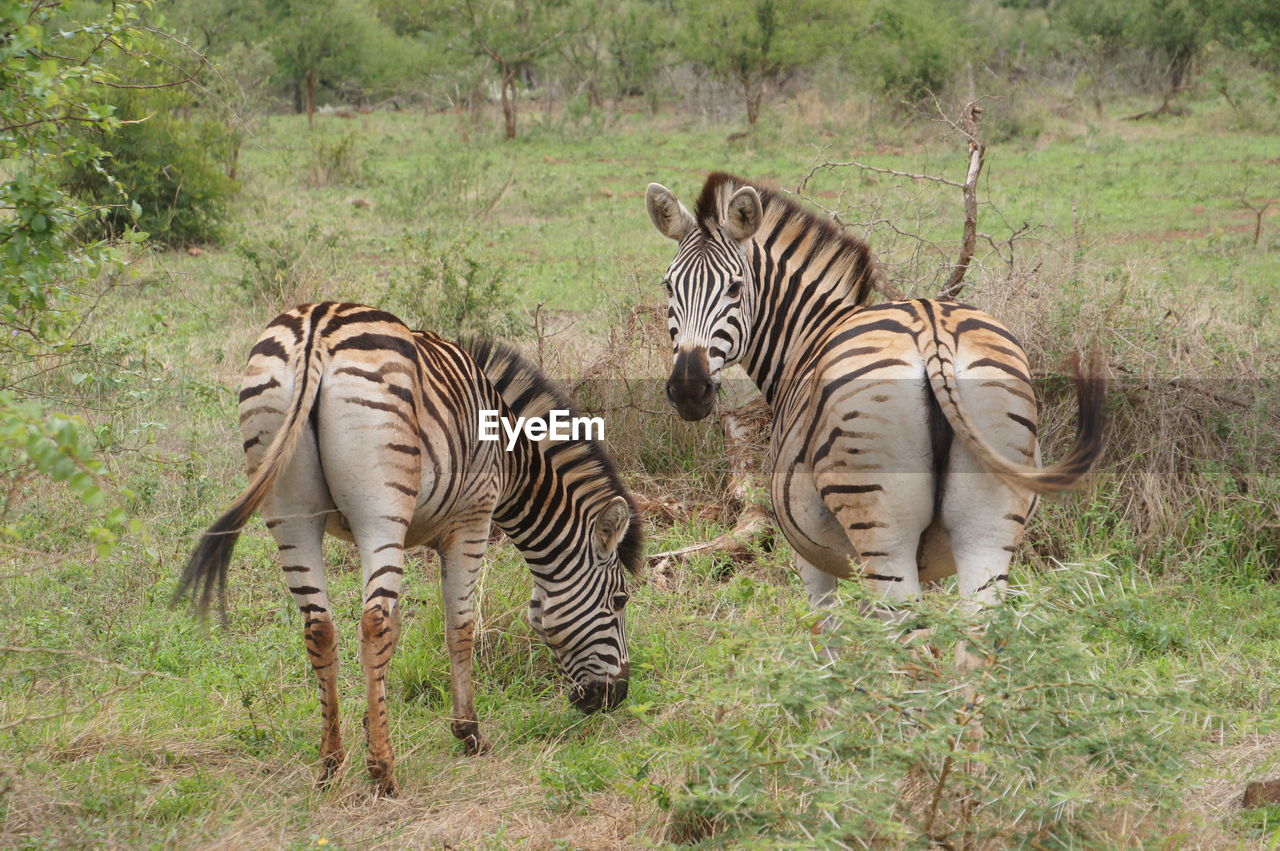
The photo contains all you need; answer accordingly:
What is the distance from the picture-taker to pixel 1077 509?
246 inches

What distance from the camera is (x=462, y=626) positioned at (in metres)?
4.80

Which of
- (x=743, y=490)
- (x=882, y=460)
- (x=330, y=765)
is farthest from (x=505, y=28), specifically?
(x=882, y=460)

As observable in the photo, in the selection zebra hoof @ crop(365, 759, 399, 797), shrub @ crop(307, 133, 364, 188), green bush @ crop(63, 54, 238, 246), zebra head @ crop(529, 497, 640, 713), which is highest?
shrub @ crop(307, 133, 364, 188)

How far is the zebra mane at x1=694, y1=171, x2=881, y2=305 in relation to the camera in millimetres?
4840

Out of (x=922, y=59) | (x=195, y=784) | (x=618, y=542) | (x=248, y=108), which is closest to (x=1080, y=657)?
(x=618, y=542)

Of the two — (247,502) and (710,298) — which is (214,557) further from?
(710,298)

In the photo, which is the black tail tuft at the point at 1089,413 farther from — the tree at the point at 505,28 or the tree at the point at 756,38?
the tree at the point at 505,28

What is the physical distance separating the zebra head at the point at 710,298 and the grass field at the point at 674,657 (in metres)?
0.98

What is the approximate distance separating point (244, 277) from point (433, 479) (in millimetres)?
6734

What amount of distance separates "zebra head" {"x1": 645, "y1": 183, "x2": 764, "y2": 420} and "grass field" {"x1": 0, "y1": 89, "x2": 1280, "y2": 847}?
38.7 inches

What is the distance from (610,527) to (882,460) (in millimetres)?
1712

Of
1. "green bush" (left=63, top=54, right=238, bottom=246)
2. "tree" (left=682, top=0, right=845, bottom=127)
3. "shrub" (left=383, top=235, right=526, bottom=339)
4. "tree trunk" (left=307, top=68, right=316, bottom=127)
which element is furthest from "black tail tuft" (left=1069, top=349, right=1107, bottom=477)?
"tree trunk" (left=307, top=68, right=316, bottom=127)

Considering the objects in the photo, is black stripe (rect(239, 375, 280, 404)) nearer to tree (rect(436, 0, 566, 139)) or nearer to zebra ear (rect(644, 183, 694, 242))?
zebra ear (rect(644, 183, 694, 242))

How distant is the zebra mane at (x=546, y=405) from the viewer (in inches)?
202
